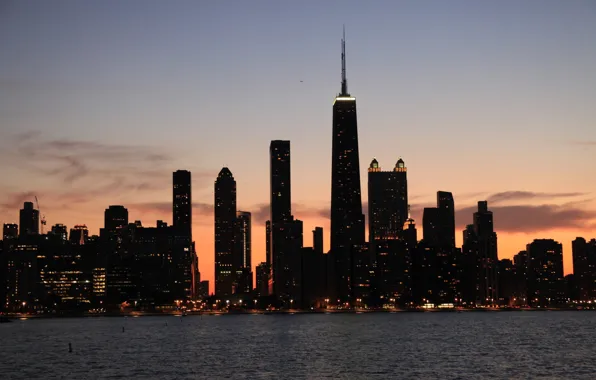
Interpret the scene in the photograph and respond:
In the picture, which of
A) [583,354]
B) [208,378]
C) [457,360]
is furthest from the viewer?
[583,354]

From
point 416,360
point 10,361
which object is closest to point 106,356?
point 10,361

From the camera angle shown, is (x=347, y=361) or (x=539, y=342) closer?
(x=347, y=361)

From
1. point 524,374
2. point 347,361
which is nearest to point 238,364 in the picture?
point 347,361

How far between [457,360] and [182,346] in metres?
63.0

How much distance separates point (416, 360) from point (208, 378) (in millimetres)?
36485

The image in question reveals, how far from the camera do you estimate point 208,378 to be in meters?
107

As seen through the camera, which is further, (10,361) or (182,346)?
(182,346)

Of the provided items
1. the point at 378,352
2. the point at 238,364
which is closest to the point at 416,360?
the point at 378,352

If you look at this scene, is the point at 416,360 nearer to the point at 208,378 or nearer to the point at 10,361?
the point at 208,378

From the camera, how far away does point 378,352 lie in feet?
475

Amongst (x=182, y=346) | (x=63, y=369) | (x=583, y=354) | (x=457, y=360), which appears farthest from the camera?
(x=182, y=346)

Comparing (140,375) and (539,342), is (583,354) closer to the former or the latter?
(539,342)

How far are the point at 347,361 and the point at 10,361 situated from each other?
5147 centimetres

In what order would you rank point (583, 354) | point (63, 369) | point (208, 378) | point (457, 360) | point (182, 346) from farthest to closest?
1. point (182, 346)
2. point (583, 354)
3. point (457, 360)
4. point (63, 369)
5. point (208, 378)
